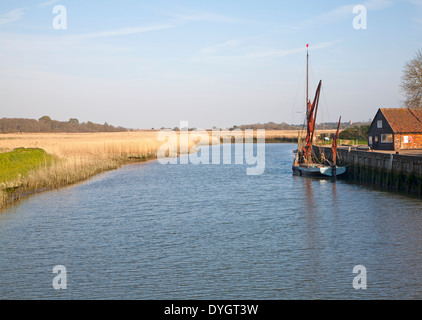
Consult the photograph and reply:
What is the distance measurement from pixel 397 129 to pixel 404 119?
2.59 meters

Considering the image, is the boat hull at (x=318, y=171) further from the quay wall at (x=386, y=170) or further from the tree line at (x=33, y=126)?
the tree line at (x=33, y=126)

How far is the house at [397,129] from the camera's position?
51.7m

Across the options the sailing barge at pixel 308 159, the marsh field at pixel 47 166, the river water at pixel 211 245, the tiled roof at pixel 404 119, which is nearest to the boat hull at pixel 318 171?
the sailing barge at pixel 308 159

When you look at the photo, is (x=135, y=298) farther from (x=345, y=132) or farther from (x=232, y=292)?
(x=345, y=132)

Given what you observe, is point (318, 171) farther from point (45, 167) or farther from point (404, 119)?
point (45, 167)

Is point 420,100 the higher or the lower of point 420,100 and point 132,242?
the higher

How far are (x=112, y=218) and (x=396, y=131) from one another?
3670 centimetres

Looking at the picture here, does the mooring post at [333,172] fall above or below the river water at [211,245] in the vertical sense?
above

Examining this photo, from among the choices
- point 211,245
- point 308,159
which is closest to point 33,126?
point 308,159

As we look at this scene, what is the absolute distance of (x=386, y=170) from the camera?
3616 cm

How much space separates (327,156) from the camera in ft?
179

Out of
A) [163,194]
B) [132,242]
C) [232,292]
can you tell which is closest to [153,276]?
[232,292]

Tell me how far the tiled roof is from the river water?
21087mm

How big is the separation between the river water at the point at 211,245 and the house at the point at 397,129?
20.4m
